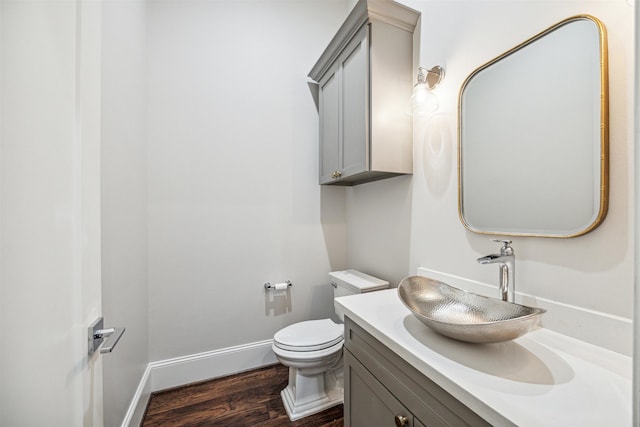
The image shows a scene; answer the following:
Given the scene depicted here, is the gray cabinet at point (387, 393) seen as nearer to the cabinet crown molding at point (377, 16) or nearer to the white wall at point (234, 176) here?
the white wall at point (234, 176)

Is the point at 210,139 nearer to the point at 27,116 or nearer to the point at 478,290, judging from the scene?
the point at 27,116

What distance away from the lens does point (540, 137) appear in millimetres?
898

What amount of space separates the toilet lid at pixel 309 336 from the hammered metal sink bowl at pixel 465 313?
0.72m

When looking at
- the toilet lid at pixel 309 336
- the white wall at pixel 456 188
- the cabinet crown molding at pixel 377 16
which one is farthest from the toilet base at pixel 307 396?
the cabinet crown molding at pixel 377 16

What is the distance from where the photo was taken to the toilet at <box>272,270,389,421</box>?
1450 millimetres

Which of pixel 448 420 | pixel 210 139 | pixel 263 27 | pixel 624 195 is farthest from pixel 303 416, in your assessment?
pixel 263 27

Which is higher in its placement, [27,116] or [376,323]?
[27,116]

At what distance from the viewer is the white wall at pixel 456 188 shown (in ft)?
2.34

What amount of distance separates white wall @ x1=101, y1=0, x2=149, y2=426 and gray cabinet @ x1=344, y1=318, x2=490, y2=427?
98cm

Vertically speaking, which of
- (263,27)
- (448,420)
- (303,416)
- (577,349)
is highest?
(263,27)

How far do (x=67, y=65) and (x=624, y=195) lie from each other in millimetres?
1415

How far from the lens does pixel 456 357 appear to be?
27.5 inches

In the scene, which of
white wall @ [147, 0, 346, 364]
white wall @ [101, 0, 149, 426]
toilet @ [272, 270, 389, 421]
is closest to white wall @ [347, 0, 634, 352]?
toilet @ [272, 270, 389, 421]

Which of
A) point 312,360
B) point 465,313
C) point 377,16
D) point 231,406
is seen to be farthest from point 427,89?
point 231,406
